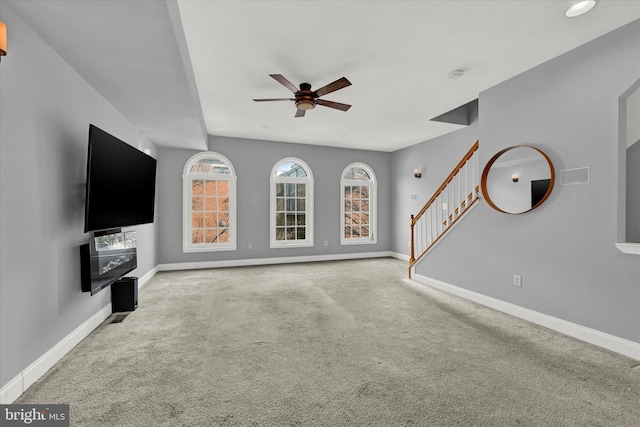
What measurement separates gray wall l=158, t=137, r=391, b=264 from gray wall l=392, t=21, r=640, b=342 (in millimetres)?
3588

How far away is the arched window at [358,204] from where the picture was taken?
7.06 m

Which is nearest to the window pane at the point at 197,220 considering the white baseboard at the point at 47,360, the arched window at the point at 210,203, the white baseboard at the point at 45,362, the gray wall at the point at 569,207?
the arched window at the point at 210,203

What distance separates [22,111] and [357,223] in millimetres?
6155

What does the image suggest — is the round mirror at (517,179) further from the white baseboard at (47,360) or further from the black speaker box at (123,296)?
the white baseboard at (47,360)

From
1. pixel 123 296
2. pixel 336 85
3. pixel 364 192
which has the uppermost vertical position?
pixel 336 85

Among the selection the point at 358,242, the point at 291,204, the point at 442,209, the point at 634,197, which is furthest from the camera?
the point at 358,242

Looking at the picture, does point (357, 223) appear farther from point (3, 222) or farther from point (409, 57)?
point (3, 222)

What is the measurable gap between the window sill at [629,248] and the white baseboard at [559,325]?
73cm

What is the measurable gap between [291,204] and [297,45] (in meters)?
4.18

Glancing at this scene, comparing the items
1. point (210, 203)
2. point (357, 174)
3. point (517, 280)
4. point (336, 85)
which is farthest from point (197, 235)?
point (517, 280)

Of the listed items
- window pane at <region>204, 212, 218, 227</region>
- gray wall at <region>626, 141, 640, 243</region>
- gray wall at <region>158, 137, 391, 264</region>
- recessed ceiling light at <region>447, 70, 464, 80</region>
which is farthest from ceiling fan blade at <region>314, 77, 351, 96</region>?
window pane at <region>204, 212, 218, 227</region>

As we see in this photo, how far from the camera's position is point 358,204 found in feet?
24.0

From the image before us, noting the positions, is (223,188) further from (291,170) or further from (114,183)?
(114,183)

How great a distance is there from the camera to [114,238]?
→ 317 centimetres
